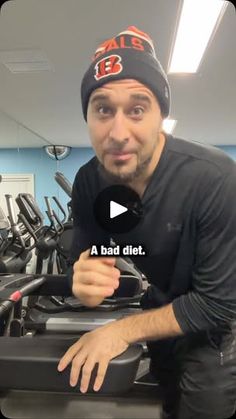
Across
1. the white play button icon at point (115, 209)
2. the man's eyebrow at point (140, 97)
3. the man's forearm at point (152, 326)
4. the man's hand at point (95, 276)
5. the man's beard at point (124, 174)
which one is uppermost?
the man's eyebrow at point (140, 97)

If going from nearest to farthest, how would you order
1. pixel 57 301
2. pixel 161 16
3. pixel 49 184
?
pixel 49 184, pixel 161 16, pixel 57 301

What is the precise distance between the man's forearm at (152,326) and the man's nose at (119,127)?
0.27m

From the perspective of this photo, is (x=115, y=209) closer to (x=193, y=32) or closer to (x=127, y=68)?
(x=127, y=68)

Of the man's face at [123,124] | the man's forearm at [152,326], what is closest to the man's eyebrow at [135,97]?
the man's face at [123,124]

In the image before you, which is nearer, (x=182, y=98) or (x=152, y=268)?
(x=152, y=268)

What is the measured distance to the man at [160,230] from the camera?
1.36 feet

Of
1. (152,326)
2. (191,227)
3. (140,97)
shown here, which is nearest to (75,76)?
(140,97)

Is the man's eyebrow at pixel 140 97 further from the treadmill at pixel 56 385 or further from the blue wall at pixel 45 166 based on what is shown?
the treadmill at pixel 56 385

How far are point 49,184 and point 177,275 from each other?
0.30m

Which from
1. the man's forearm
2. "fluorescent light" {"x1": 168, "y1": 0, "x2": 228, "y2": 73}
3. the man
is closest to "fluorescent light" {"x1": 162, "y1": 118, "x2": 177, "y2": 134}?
the man

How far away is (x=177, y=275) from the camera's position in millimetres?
532

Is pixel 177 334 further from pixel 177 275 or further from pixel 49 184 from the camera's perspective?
pixel 49 184

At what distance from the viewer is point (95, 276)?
1.46 feet

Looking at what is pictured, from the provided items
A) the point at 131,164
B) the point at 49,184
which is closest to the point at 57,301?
the point at 49,184
